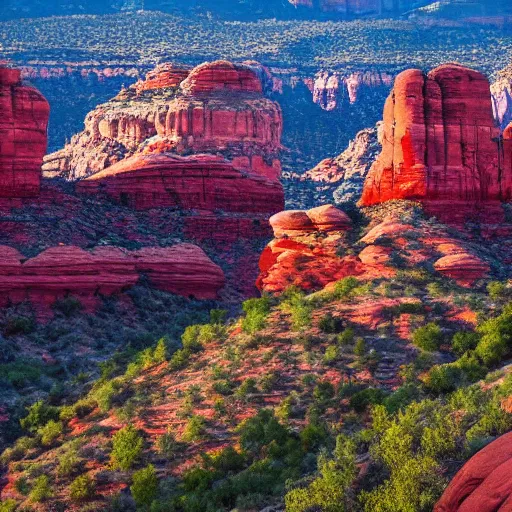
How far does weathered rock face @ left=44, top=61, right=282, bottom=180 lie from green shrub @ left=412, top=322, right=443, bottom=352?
164ft

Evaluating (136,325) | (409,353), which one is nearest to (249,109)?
(136,325)

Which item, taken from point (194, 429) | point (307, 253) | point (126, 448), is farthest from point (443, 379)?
point (307, 253)

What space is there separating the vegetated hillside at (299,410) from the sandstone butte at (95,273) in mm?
10525

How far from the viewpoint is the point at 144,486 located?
110 feet

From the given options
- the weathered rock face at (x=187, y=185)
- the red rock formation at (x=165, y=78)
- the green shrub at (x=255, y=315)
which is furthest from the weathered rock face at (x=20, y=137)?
the red rock formation at (x=165, y=78)

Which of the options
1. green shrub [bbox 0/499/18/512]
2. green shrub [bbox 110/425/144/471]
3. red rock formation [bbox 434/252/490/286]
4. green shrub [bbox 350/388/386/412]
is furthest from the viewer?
red rock formation [bbox 434/252/490/286]

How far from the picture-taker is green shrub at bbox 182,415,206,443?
36022mm

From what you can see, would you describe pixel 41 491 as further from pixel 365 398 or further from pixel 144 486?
pixel 365 398

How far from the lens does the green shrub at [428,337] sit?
3919 cm

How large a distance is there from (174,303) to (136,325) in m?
3.47

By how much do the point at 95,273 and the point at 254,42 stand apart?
114 m

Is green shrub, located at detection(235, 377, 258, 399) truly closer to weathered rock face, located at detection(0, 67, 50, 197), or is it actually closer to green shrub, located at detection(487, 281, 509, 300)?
green shrub, located at detection(487, 281, 509, 300)

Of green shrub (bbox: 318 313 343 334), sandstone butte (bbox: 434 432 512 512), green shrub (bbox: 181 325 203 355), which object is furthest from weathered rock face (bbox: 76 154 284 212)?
sandstone butte (bbox: 434 432 512 512)

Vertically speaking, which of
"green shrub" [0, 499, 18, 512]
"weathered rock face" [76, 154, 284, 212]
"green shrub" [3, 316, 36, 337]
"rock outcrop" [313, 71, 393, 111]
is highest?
"rock outcrop" [313, 71, 393, 111]
